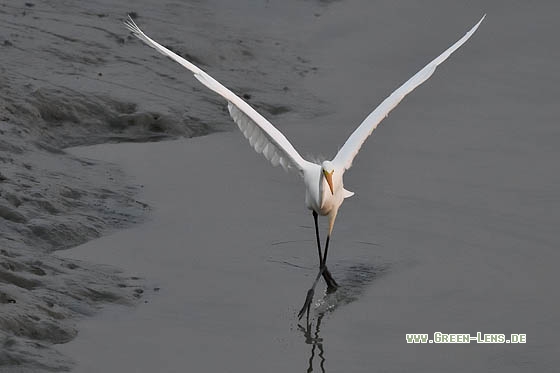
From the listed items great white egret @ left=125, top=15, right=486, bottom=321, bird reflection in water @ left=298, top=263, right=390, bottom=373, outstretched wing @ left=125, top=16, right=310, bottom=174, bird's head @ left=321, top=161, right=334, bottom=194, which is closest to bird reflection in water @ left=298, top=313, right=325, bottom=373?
bird reflection in water @ left=298, top=263, right=390, bottom=373

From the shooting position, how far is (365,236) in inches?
382

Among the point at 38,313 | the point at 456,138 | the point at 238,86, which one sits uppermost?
the point at 238,86

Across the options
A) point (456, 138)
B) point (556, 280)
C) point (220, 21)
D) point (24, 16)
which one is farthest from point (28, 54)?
point (556, 280)

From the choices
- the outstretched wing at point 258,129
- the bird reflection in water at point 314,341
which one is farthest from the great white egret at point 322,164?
the bird reflection in water at point 314,341

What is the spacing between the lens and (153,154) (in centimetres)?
1116

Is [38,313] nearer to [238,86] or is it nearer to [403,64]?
[238,86]

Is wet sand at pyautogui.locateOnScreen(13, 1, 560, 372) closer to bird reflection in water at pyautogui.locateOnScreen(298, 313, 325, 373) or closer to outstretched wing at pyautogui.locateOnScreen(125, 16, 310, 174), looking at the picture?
bird reflection in water at pyautogui.locateOnScreen(298, 313, 325, 373)

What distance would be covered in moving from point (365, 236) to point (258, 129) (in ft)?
4.83

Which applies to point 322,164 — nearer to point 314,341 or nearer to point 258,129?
point 258,129

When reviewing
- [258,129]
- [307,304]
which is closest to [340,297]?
[307,304]

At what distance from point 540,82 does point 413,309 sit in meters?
5.88

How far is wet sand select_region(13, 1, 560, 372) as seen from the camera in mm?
7652

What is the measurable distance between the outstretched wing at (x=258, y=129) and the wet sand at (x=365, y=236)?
2.57ft

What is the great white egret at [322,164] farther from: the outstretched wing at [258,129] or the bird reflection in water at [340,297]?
the bird reflection in water at [340,297]
